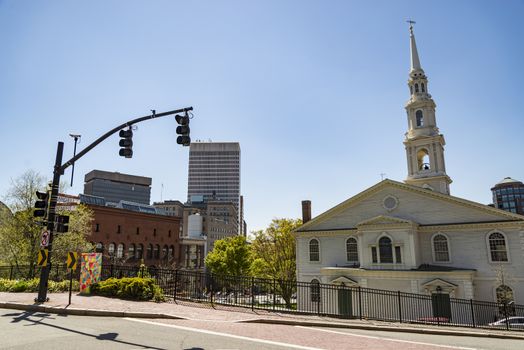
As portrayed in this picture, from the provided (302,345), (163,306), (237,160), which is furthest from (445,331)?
(237,160)

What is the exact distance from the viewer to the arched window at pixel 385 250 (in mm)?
30562

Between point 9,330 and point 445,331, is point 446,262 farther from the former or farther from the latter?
point 9,330

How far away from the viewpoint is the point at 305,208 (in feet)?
131

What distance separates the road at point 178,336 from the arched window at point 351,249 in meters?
20.7

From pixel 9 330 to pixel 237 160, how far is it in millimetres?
173378

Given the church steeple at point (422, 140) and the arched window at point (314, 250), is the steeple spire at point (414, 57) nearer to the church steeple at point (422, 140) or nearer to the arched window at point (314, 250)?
the church steeple at point (422, 140)

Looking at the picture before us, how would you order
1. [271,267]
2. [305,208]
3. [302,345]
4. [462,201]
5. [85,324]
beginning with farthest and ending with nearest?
[271,267]
[305,208]
[462,201]
[85,324]
[302,345]

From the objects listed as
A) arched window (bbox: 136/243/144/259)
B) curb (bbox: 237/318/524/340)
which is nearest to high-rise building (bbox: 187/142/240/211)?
arched window (bbox: 136/243/144/259)

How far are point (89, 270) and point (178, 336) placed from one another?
9.82 metres

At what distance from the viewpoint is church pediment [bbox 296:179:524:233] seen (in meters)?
29.1

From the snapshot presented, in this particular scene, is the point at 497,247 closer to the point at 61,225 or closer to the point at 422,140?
the point at 422,140

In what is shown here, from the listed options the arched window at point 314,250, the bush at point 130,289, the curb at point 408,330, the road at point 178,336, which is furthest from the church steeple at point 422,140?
the bush at point 130,289

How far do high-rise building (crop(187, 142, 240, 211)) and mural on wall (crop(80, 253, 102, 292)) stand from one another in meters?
161

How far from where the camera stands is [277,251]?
4678 centimetres
